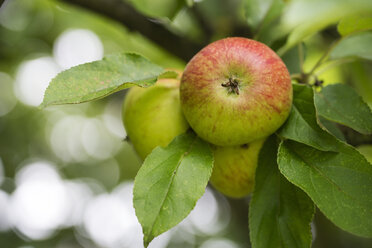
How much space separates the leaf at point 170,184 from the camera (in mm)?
626

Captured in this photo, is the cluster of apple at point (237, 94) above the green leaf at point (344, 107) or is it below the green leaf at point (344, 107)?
below

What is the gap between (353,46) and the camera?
41.1 inches

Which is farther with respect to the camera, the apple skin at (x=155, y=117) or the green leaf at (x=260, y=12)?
the green leaf at (x=260, y=12)

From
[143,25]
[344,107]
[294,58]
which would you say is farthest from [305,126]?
[143,25]

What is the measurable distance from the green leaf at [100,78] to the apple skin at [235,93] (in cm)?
9

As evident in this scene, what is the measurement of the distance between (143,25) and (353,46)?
76 centimetres

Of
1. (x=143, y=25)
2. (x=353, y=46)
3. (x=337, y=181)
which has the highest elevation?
(x=353, y=46)

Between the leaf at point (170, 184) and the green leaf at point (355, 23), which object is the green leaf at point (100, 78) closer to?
the leaf at point (170, 184)

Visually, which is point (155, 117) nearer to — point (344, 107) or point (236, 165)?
point (236, 165)

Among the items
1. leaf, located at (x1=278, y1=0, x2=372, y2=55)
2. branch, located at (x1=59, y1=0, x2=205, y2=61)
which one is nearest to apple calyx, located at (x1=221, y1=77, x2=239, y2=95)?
leaf, located at (x1=278, y1=0, x2=372, y2=55)

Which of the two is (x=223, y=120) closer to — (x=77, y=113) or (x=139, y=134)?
(x=139, y=134)

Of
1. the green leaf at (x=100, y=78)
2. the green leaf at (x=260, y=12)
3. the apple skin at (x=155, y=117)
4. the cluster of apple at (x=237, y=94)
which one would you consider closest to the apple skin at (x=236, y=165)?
the cluster of apple at (x=237, y=94)

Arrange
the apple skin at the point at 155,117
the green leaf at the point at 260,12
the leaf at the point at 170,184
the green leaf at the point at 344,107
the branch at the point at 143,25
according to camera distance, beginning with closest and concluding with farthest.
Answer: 1. the leaf at the point at 170,184
2. the green leaf at the point at 344,107
3. the apple skin at the point at 155,117
4. the green leaf at the point at 260,12
5. the branch at the point at 143,25

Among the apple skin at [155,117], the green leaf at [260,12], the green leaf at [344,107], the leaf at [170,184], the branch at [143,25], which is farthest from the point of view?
the branch at [143,25]
